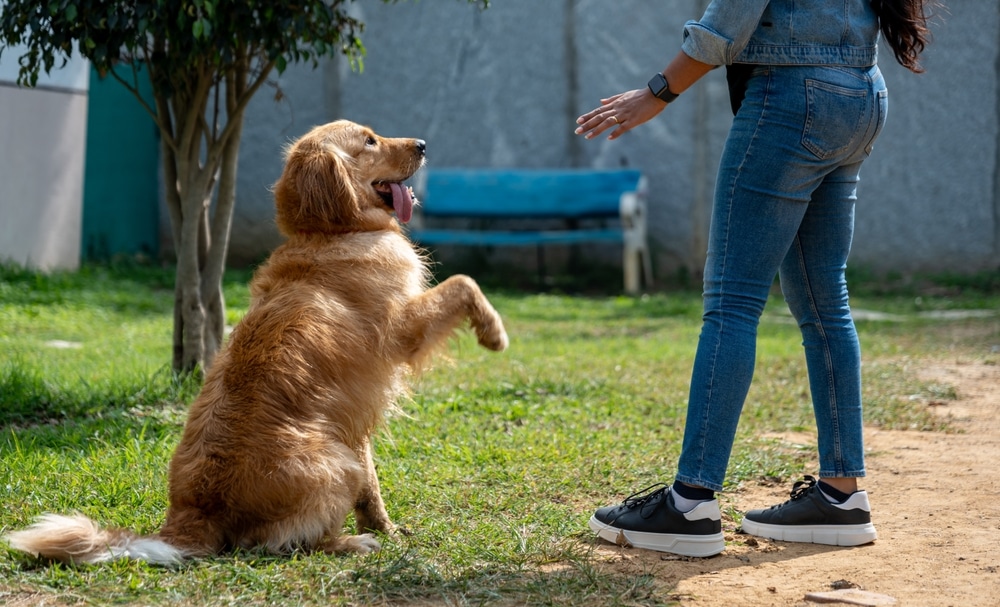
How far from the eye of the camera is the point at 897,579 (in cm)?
289

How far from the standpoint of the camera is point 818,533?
3.31 m

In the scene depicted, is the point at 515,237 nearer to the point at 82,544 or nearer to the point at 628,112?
the point at 628,112

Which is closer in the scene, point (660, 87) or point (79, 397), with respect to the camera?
point (660, 87)

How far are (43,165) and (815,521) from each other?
340 inches

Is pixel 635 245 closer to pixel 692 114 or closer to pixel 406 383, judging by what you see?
pixel 692 114

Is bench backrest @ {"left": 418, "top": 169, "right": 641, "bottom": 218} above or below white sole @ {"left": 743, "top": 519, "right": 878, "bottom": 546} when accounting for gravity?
above

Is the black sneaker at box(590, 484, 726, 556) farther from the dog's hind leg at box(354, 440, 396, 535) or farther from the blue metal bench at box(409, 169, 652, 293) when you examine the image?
the blue metal bench at box(409, 169, 652, 293)

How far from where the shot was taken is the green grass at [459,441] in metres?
2.83

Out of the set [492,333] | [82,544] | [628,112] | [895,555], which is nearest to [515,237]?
[492,333]

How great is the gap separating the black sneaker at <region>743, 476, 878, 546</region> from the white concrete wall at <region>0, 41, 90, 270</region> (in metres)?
8.14

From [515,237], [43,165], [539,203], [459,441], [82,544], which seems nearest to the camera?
[82,544]

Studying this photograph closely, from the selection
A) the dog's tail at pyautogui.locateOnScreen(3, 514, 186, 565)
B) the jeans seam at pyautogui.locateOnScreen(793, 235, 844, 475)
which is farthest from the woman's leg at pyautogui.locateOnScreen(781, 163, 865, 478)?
the dog's tail at pyautogui.locateOnScreen(3, 514, 186, 565)

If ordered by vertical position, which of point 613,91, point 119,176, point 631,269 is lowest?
point 631,269

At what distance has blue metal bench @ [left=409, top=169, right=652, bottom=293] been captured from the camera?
36.1 ft
